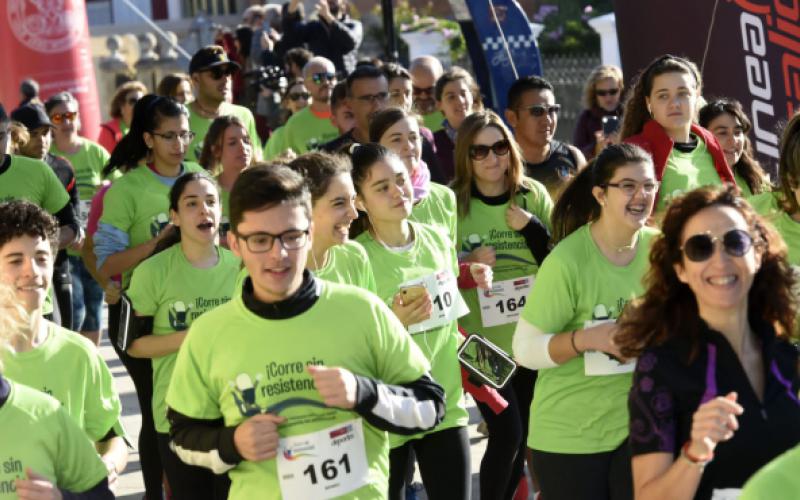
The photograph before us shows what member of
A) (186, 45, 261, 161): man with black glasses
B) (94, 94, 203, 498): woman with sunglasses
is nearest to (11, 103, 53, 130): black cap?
(186, 45, 261, 161): man with black glasses

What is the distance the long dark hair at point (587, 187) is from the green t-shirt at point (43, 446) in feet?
7.18

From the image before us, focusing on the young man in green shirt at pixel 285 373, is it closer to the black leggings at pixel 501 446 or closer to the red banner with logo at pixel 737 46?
the black leggings at pixel 501 446

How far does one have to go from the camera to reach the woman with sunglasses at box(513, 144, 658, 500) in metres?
5.11

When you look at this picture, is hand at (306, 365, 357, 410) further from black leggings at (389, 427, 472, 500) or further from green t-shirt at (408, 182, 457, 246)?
green t-shirt at (408, 182, 457, 246)

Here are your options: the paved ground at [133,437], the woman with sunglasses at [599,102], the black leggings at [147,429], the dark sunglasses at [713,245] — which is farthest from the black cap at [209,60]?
the dark sunglasses at [713,245]

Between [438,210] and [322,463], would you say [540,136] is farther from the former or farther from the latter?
[322,463]

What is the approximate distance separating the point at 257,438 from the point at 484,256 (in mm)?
2934

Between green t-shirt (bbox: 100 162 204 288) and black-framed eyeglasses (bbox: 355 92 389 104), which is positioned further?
black-framed eyeglasses (bbox: 355 92 389 104)

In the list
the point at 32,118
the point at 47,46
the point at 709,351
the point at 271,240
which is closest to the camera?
the point at 709,351

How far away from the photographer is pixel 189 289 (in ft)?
20.2

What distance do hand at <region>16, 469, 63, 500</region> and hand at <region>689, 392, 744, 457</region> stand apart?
157cm

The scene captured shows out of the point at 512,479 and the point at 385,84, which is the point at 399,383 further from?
the point at 385,84

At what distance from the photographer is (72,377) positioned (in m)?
4.62

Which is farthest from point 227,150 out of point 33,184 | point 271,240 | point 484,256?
point 271,240
